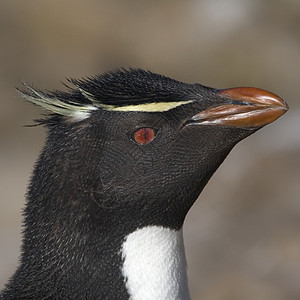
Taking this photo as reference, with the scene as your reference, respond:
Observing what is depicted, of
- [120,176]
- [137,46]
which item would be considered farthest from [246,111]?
[137,46]

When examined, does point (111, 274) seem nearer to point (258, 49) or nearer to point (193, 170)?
point (193, 170)

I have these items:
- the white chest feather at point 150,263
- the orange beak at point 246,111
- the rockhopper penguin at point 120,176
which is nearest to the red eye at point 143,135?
the rockhopper penguin at point 120,176

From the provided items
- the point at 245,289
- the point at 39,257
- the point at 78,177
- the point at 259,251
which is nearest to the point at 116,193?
the point at 78,177

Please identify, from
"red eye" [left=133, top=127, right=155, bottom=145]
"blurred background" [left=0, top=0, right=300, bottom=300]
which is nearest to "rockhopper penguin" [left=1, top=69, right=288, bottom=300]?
"red eye" [left=133, top=127, right=155, bottom=145]

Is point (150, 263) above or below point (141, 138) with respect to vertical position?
below

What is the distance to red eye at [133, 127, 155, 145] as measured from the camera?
278 centimetres

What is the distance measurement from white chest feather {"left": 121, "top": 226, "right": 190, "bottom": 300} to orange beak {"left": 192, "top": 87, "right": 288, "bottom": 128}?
0.44 m

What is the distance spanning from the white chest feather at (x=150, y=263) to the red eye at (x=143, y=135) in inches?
12.1

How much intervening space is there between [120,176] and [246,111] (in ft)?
1.64

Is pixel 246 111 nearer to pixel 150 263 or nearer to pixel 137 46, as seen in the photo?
pixel 150 263

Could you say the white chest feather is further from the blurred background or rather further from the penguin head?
the blurred background

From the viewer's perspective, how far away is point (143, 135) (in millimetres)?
2791

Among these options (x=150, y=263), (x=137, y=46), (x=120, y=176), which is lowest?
(x=150, y=263)

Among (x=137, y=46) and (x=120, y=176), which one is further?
(x=137, y=46)
